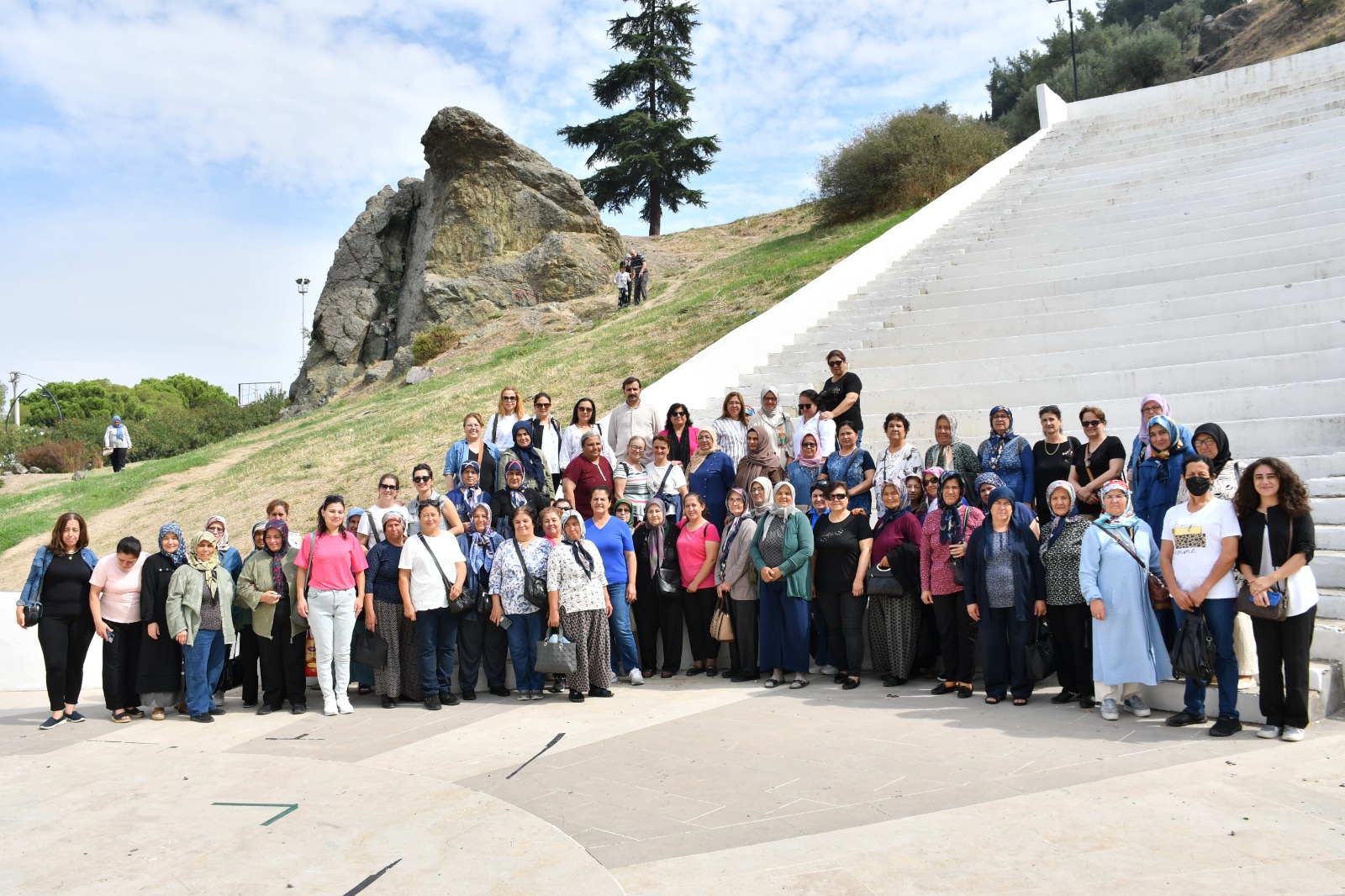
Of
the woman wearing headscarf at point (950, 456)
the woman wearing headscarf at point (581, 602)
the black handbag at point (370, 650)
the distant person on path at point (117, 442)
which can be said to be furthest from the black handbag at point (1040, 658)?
the distant person on path at point (117, 442)

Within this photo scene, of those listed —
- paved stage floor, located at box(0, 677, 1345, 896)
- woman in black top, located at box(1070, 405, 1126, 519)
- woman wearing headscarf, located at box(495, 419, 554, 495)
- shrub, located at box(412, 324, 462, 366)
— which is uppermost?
shrub, located at box(412, 324, 462, 366)

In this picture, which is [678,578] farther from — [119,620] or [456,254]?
[456,254]

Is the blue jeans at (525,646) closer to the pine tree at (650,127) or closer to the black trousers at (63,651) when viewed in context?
the black trousers at (63,651)

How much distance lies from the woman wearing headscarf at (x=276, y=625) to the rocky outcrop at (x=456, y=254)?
793 inches

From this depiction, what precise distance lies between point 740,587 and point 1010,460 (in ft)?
7.42

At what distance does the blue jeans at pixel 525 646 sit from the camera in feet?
25.0

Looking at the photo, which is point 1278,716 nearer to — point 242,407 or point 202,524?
point 202,524

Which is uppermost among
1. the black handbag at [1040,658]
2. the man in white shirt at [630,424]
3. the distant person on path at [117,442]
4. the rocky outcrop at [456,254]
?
the rocky outcrop at [456,254]

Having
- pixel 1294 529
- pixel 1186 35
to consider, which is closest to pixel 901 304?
pixel 1294 529

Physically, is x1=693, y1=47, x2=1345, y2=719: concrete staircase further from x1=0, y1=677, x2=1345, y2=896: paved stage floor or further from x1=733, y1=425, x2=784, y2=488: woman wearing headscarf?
x1=733, y1=425, x2=784, y2=488: woman wearing headscarf

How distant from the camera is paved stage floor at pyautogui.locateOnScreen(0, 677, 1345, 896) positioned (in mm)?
3838

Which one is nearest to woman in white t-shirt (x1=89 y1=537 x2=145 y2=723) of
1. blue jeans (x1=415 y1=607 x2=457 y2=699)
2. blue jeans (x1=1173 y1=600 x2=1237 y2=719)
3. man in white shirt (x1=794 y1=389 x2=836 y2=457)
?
blue jeans (x1=415 y1=607 x2=457 y2=699)

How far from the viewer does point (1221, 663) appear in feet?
18.0

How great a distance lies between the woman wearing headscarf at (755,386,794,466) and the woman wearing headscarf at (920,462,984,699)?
6.28 feet
